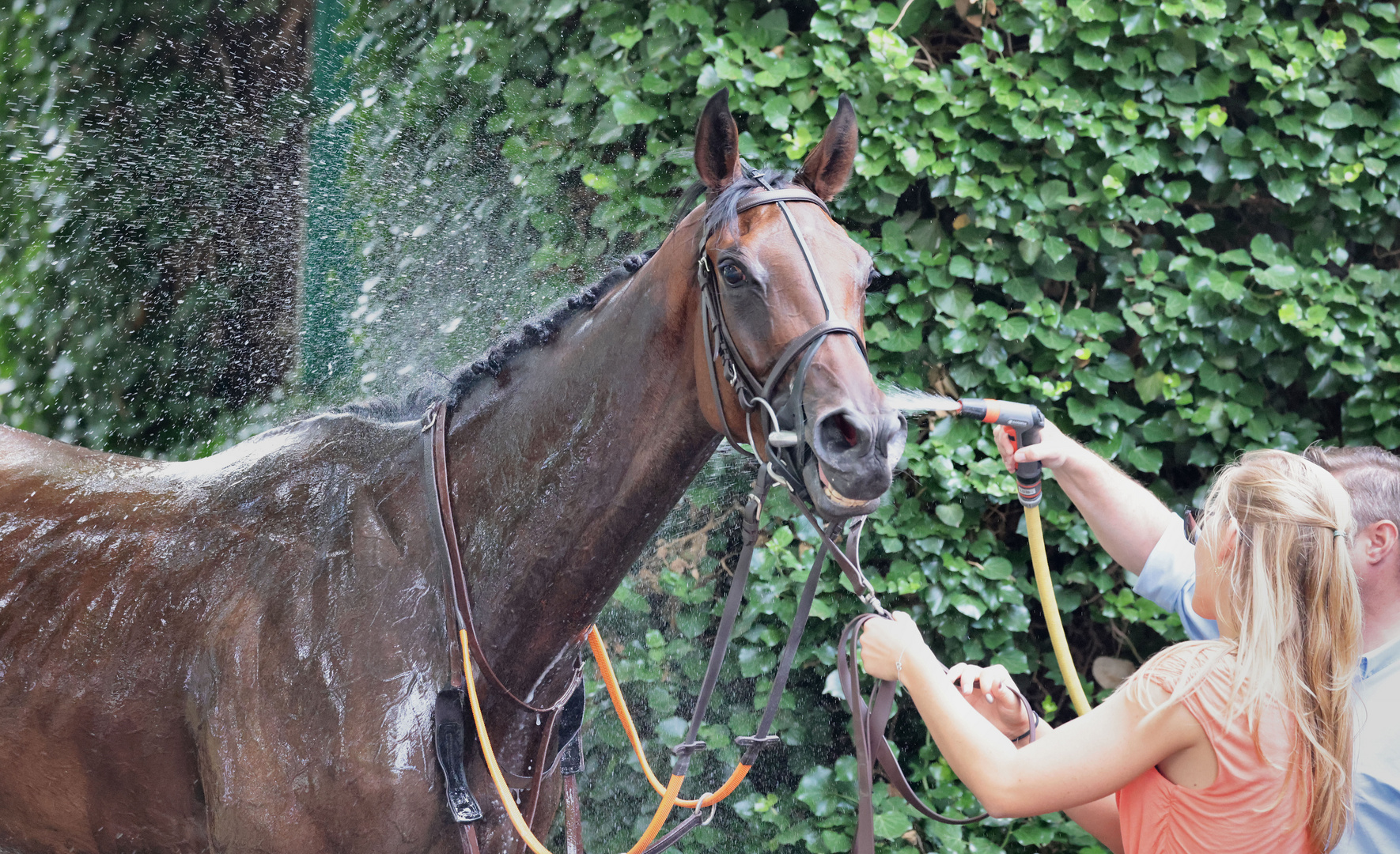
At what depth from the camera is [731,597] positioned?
200 cm

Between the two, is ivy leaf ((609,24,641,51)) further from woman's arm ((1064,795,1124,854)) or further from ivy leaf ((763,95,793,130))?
woman's arm ((1064,795,1124,854))

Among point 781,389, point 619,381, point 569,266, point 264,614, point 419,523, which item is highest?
point 781,389

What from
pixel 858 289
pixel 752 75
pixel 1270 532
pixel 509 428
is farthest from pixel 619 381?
pixel 752 75

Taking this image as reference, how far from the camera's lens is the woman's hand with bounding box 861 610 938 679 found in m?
1.70

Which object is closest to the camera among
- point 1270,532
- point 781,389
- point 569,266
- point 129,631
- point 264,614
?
point 1270,532

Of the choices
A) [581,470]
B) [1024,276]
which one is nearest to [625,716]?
[581,470]

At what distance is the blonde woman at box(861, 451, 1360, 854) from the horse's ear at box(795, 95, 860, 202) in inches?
36.9

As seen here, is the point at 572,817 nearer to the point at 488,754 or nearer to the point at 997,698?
the point at 488,754

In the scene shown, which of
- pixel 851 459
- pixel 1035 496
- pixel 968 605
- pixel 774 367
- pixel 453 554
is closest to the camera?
pixel 851 459

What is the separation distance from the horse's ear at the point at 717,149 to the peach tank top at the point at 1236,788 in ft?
3.79

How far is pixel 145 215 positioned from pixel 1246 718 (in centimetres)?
510

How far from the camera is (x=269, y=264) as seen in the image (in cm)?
482

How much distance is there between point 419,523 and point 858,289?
99 centimetres

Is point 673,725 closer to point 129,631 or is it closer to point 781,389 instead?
point 129,631
